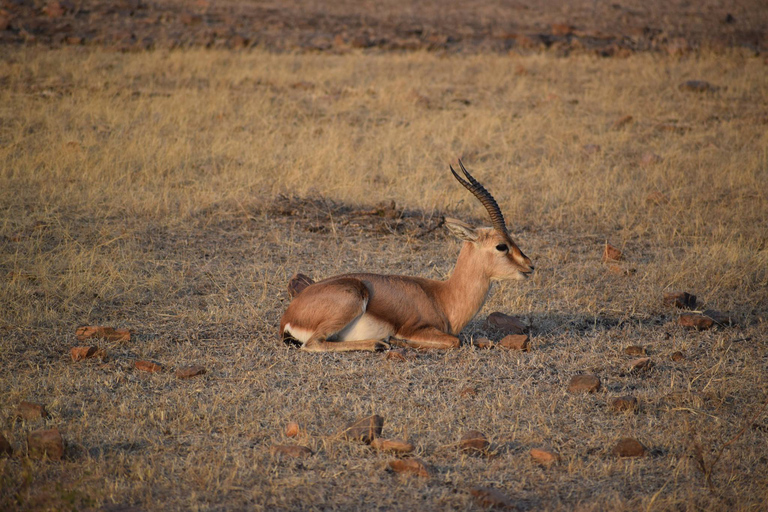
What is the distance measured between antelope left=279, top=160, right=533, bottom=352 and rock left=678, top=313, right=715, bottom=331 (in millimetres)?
1515

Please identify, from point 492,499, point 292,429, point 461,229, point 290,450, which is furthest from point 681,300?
point 290,450

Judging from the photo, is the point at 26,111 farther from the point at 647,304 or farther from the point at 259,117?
the point at 647,304

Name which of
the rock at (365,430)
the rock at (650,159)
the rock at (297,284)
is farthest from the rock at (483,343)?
the rock at (650,159)

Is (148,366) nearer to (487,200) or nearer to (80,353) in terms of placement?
(80,353)

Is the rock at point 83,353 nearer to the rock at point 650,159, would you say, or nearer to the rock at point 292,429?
the rock at point 292,429

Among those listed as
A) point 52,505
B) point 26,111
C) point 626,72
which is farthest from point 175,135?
point 626,72

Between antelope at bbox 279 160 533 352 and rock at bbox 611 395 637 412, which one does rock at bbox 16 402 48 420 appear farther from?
rock at bbox 611 395 637 412

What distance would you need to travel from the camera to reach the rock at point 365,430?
4723mm

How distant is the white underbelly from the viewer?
6.30 metres

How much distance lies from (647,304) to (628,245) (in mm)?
1888

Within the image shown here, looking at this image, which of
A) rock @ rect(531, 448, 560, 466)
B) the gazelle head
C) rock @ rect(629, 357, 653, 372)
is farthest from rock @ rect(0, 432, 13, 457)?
rock @ rect(629, 357, 653, 372)

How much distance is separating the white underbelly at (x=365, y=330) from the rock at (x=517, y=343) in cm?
94

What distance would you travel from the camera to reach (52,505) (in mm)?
3879

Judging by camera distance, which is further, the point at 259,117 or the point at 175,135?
the point at 259,117
